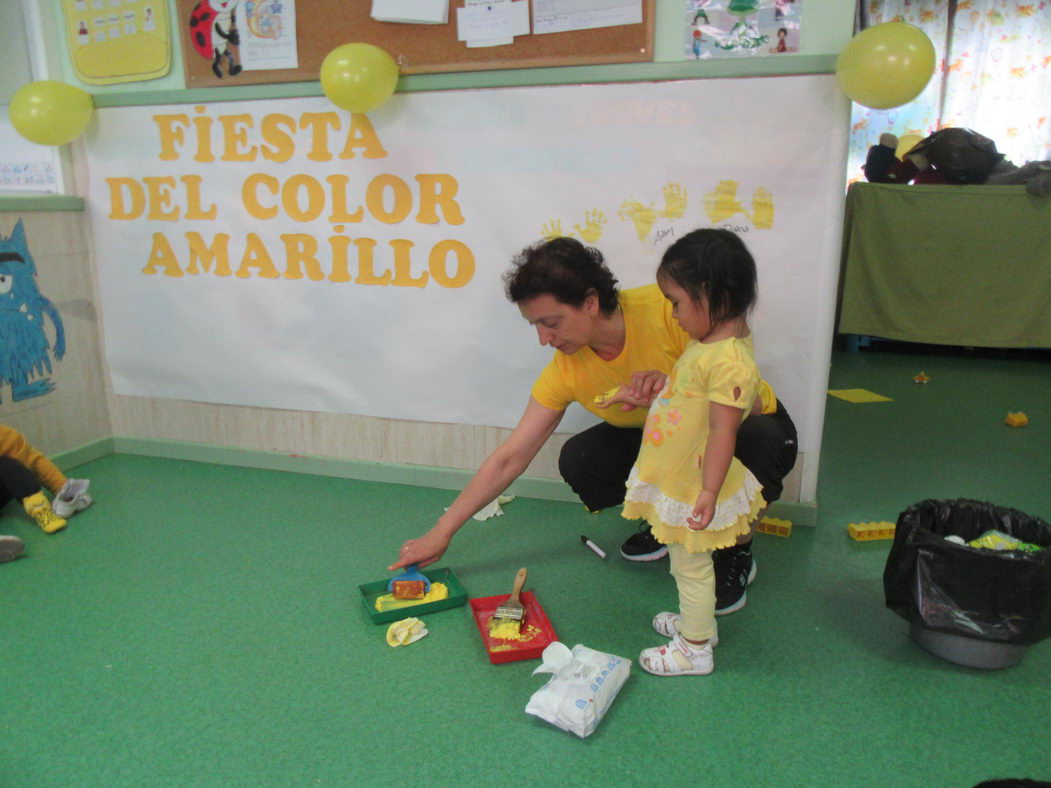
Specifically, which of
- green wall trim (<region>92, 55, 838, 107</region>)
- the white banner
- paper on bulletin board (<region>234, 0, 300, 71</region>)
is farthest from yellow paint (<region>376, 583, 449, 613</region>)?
Answer: paper on bulletin board (<region>234, 0, 300, 71</region>)

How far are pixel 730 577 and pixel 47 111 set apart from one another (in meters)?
2.21

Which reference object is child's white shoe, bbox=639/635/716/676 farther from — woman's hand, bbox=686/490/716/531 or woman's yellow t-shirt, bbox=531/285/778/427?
woman's yellow t-shirt, bbox=531/285/778/427

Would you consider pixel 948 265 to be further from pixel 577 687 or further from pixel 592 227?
pixel 577 687

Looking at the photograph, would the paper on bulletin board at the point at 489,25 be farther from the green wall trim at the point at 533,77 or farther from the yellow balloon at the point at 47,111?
the yellow balloon at the point at 47,111

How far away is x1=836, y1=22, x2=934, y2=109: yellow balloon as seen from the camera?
5.25 feet

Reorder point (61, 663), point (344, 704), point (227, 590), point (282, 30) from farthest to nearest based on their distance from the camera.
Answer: point (282, 30) < point (227, 590) < point (61, 663) < point (344, 704)

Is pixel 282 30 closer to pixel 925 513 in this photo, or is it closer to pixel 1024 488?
pixel 925 513

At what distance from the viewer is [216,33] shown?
2227 mm

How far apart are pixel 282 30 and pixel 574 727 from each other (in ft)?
6.36

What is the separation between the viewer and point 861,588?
173 centimetres

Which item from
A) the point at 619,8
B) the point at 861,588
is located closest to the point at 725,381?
the point at 861,588

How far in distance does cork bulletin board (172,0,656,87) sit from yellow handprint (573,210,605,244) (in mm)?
366

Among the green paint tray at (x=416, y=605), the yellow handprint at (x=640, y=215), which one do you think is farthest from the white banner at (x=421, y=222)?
the green paint tray at (x=416, y=605)

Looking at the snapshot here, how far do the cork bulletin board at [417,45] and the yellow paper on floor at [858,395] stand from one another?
2013 mm
